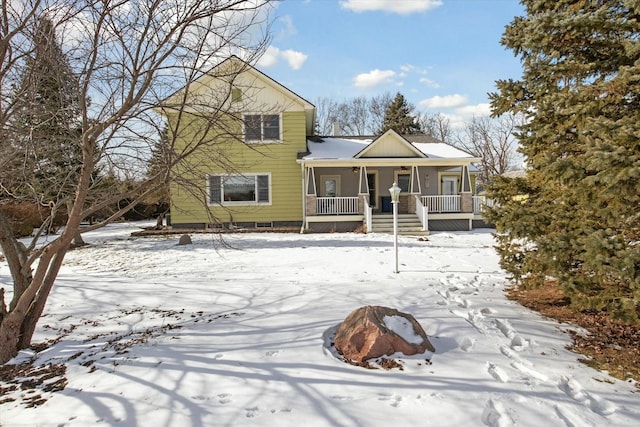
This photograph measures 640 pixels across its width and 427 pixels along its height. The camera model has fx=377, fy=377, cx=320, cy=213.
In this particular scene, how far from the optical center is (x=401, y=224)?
1505 cm

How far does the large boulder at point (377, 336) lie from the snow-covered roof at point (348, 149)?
12.0 meters

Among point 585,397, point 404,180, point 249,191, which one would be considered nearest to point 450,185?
point 404,180

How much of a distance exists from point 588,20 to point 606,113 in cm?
99

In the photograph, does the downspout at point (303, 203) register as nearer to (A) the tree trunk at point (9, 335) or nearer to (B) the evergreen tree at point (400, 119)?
(A) the tree trunk at point (9, 335)

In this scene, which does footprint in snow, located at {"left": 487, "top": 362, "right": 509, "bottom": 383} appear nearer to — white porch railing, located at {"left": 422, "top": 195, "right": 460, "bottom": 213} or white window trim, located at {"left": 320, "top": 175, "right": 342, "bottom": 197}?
white porch railing, located at {"left": 422, "top": 195, "right": 460, "bottom": 213}

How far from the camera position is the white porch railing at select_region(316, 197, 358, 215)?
15766 millimetres

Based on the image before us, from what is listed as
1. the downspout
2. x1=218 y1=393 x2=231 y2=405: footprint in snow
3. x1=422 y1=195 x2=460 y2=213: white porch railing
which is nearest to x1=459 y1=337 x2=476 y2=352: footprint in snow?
x1=218 y1=393 x2=231 y2=405: footprint in snow

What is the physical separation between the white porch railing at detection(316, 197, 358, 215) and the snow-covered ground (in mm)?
7883

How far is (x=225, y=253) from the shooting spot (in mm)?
10883

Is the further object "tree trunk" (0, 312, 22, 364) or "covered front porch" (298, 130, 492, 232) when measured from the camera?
"covered front porch" (298, 130, 492, 232)

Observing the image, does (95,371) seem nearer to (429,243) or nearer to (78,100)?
(78,100)

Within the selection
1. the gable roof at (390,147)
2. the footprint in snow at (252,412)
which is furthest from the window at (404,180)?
the footprint in snow at (252,412)

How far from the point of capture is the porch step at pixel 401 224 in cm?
1463

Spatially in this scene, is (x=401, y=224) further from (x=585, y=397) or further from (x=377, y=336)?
(x=585, y=397)
